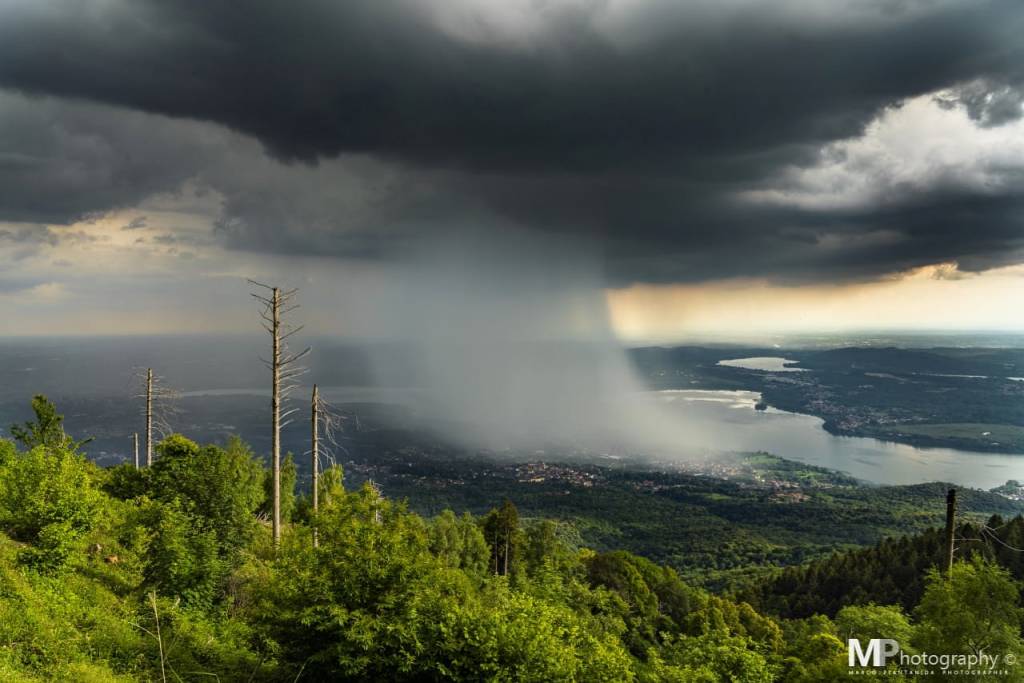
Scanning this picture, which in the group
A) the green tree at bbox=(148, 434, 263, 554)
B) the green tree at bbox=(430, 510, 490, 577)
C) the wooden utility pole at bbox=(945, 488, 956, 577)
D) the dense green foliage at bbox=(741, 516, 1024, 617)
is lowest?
the dense green foliage at bbox=(741, 516, 1024, 617)

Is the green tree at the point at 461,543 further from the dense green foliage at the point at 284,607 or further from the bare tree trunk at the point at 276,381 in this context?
the dense green foliage at the point at 284,607

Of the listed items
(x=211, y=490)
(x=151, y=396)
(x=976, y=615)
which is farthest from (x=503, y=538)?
(x=976, y=615)

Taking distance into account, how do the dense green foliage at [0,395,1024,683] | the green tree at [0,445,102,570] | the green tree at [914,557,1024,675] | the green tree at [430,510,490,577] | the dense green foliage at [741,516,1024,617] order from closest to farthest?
the dense green foliage at [0,395,1024,683]
the green tree at [914,557,1024,675]
the green tree at [0,445,102,570]
the green tree at [430,510,490,577]
the dense green foliage at [741,516,1024,617]

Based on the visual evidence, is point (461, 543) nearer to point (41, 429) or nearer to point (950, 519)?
point (41, 429)

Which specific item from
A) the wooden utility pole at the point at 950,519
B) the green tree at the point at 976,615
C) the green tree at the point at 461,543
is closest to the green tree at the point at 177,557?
the green tree at the point at 461,543

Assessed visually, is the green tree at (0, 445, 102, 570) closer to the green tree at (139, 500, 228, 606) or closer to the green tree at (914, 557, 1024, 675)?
the green tree at (139, 500, 228, 606)

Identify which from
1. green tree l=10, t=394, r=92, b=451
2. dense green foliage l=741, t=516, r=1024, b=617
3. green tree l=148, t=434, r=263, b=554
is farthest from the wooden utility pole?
dense green foliage l=741, t=516, r=1024, b=617

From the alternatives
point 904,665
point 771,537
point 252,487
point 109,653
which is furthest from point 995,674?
point 771,537

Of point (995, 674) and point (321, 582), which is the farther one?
point (995, 674)

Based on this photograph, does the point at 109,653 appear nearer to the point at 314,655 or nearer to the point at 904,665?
the point at 314,655
